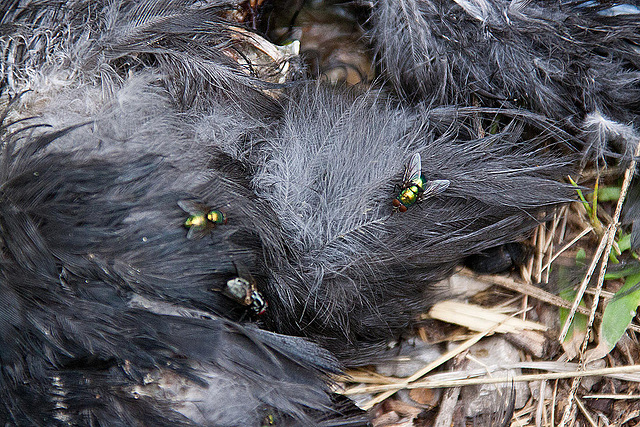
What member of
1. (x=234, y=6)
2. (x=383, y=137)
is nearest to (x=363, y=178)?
(x=383, y=137)

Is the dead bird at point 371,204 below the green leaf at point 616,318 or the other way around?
the other way around

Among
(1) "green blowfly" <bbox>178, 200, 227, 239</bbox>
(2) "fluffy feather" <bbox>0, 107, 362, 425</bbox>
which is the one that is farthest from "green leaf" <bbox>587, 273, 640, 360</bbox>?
(1) "green blowfly" <bbox>178, 200, 227, 239</bbox>

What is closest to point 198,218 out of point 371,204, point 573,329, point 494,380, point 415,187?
point 371,204

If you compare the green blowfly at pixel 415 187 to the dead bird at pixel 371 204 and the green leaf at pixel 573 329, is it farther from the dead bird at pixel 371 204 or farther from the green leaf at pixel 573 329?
the green leaf at pixel 573 329

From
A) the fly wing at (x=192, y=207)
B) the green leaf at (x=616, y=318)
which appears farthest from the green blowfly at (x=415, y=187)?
the green leaf at (x=616, y=318)

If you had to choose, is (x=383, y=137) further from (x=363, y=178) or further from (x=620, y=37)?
(x=620, y=37)
